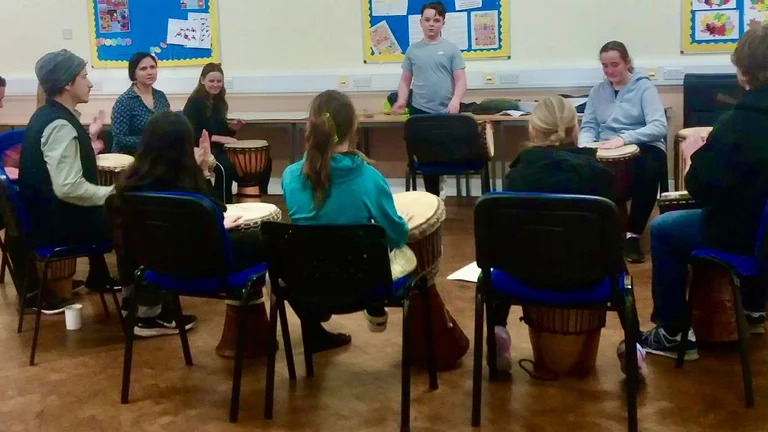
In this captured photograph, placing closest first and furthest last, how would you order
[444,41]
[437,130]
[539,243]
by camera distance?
[539,243] < [437,130] < [444,41]

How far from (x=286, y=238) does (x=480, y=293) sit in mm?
614

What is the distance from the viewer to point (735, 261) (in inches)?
104

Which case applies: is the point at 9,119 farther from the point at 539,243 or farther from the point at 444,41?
the point at 539,243

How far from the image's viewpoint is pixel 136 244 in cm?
271

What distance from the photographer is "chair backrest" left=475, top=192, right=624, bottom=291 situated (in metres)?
2.26

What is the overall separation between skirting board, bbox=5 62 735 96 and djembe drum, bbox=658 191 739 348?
3.15 metres

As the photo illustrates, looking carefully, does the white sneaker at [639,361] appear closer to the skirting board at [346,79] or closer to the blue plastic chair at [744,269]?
the blue plastic chair at [744,269]

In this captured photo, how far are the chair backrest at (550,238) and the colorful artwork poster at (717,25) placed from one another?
4.12m

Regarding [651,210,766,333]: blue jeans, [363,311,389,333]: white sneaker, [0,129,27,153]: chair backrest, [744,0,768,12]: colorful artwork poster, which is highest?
[744,0,768,12]: colorful artwork poster

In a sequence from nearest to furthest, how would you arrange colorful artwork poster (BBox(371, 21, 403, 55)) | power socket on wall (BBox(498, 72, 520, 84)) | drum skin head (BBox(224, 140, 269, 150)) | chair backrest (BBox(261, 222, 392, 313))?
1. chair backrest (BBox(261, 222, 392, 313))
2. drum skin head (BBox(224, 140, 269, 150))
3. power socket on wall (BBox(498, 72, 520, 84))
4. colorful artwork poster (BBox(371, 21, 403, 55))

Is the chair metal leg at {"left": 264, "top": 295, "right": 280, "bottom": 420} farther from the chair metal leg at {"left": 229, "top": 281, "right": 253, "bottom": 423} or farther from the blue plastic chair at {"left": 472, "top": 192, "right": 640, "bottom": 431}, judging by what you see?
the blue plastic chair at {"left": 472, "top": 192, "right": 640, "bottom": 431}

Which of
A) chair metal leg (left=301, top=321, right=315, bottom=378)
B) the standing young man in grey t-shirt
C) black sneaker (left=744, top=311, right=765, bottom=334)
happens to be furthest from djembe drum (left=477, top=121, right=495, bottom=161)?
chair metal leg (left=301, top=321, right=315, bottom=378)

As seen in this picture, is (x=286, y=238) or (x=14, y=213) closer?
(x=286, y=238)

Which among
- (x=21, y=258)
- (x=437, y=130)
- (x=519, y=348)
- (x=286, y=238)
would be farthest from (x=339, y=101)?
(x=437, y=130)
